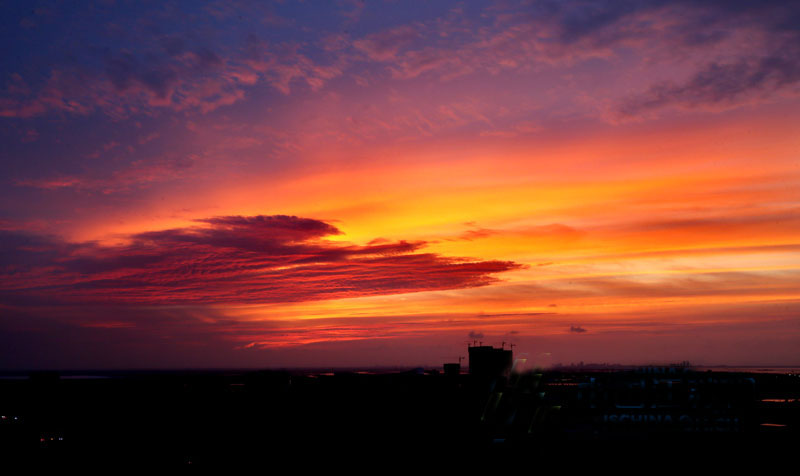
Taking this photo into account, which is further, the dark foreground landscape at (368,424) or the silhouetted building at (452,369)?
the silhouetted building at (452,369)

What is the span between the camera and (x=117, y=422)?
97062 mm

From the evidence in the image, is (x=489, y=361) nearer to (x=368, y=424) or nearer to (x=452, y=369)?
(x=452, y=369)

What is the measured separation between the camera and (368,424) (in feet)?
303

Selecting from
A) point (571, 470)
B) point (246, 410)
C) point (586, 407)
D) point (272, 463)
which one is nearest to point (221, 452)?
point (272, 463)

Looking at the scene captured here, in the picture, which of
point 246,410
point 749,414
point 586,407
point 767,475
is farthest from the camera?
point 586,407

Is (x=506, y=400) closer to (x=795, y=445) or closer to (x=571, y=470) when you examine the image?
(x=795, y=445)

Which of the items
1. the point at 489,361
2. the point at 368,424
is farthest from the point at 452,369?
the point at 368,424

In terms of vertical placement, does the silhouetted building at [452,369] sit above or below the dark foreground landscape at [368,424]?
above

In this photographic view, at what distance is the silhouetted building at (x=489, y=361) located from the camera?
14012 cm

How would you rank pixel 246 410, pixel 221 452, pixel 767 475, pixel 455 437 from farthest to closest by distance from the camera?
1. pixel 246 410
2. pixel 455 437
3. pixel 221 452
4. pixel 767 475

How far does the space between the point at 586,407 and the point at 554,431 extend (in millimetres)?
44432

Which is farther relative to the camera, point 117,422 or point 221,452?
point 117,422

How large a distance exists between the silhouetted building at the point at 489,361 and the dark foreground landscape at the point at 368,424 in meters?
0.30

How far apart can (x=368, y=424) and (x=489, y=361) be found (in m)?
55.2
